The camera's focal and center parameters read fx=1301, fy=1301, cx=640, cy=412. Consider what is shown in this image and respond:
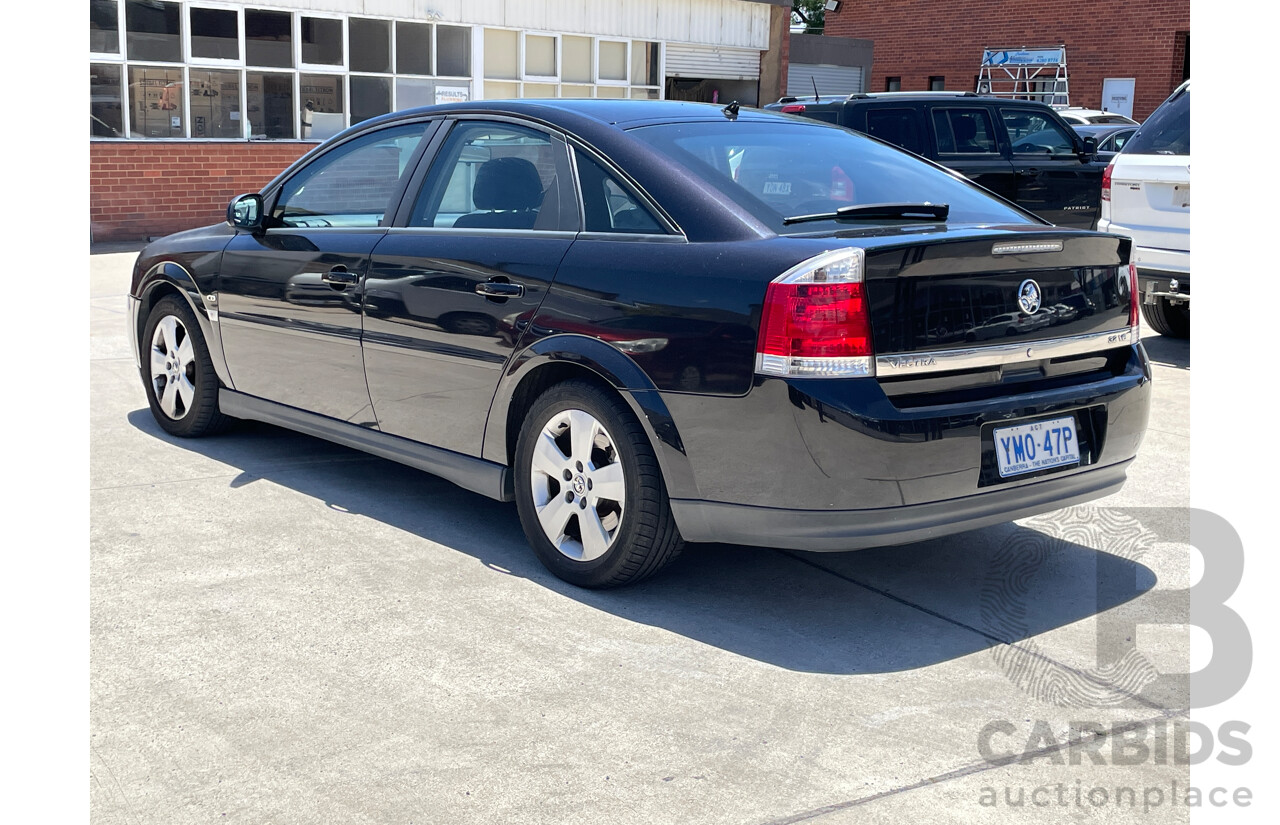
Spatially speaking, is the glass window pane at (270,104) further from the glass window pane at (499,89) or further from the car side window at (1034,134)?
the car side window at (1034,134)

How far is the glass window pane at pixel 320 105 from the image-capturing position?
18703 mm

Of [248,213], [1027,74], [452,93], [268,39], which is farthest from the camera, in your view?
[1027,74]

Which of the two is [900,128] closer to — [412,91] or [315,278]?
[315,278]

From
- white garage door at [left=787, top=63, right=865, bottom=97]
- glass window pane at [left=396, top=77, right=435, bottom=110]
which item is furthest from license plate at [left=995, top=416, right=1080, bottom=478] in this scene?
white garage door at [left=787, top=63, right=865, bottom=97]

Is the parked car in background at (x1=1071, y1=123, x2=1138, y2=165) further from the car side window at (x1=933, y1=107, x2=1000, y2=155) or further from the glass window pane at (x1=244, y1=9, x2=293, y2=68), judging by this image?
the glass window pane at (x1=244, y1=9, x2=293, y2=68)

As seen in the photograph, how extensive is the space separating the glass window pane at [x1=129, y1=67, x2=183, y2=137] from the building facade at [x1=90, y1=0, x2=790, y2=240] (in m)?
0.02

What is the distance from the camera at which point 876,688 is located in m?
3.62

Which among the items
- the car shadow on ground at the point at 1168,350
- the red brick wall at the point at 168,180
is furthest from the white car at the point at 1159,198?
the red brick wall at the point at 168,180

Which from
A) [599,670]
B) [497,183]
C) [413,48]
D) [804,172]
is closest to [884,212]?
[804,172]

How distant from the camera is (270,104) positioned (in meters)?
18.4

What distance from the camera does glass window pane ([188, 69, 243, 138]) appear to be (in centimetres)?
1752

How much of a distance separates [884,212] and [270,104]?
1580cm

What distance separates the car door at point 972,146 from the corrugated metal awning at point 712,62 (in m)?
11.8

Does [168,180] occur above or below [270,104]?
below
